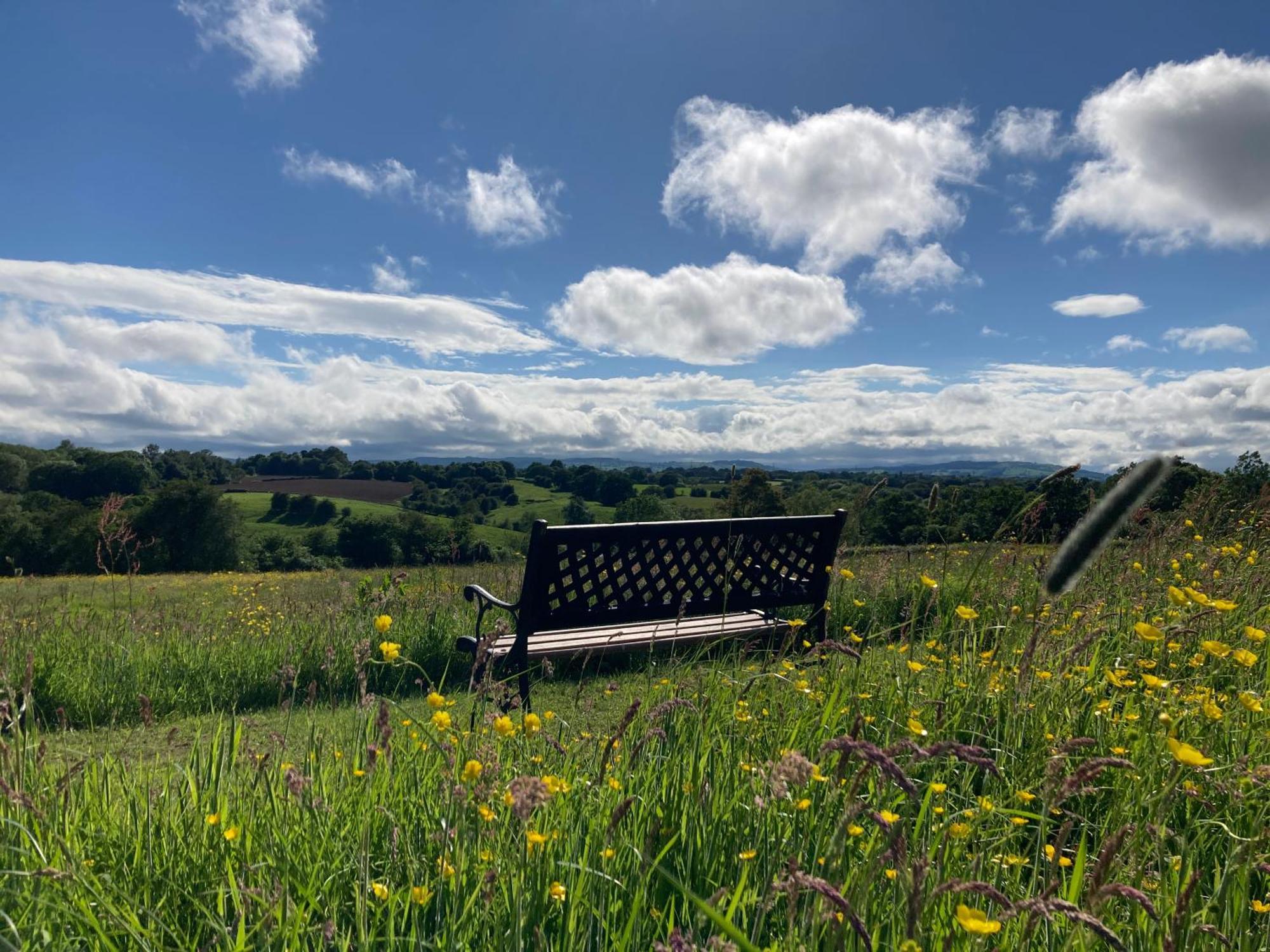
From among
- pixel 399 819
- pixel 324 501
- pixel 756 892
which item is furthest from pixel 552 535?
pixel 324 501

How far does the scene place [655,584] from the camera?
5.32 metres

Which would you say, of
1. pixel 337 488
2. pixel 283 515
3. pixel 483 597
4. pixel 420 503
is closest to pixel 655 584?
pixel 483 597

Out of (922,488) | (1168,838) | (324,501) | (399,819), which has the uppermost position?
(922,488)

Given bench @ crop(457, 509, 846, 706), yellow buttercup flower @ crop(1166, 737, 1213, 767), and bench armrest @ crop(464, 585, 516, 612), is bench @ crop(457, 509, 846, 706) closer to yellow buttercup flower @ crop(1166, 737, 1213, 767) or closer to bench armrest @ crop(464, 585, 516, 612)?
bench armrest @ crop(464, 585, 516, 612)

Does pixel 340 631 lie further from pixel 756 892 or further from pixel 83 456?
pixel 83 456

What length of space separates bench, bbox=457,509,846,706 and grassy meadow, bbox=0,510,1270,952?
1.25m

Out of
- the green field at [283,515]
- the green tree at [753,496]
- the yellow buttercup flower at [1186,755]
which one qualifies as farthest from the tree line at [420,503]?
the yellow buttercup flower at [1186,755]

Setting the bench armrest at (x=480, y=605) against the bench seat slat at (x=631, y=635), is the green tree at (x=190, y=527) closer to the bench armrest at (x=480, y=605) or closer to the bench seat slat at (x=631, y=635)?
the bench armrest at (x=480, y=605)

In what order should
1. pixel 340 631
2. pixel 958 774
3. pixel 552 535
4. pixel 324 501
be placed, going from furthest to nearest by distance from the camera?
1. pixel 324 501
2. pixel 340 631
3. pixel 552 535
4. pixel 958 774

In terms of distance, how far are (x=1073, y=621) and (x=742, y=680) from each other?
5.27 feet

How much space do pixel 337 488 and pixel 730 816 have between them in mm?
75528

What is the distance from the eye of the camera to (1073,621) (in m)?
3.53

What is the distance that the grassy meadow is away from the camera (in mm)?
1272

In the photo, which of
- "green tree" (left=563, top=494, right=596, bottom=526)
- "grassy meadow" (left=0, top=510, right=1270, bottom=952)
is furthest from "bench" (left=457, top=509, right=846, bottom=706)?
"green tree" (left=563, top=494, right=596, bottom=526)
